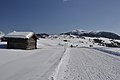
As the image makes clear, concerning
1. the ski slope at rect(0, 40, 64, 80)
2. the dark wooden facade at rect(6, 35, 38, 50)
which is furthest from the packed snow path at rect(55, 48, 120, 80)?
the dark wooden facade at rect(6, 35, 38, 50)

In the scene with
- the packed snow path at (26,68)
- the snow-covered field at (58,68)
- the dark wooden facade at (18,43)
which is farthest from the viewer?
the dark wooden facade at (18,43)

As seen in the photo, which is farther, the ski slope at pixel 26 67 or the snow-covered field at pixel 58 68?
the snow-covered field at pixel 58 68

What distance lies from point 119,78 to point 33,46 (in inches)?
1588

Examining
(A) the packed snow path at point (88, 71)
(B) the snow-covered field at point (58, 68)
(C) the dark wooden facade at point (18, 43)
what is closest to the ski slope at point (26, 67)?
(B) the snow-covered field at point (58, 68)

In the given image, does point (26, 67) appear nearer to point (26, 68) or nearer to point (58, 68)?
point (26, 68)

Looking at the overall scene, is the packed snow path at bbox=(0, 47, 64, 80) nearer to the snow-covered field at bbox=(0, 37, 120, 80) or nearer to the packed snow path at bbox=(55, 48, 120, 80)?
the snow-covered field at bbox=(0, 37, 120, 80)

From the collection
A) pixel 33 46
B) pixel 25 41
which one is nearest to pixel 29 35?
pixel 25 41

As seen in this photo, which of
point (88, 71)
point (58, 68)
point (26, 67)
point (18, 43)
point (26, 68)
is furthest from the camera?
point (18, 43)

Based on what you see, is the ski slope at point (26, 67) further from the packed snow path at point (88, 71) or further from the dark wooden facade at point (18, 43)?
the dark wooden facade at point (18, 43)

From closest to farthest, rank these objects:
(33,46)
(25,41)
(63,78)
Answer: (63,78) → (25,41) → (33,46)

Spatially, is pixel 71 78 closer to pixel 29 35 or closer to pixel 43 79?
pixel 43 79

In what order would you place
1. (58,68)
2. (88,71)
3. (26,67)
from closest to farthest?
(88,71) → (58,68) → (26,67)

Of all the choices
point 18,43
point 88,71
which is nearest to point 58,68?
point 88,71

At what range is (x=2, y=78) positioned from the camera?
8.89m
